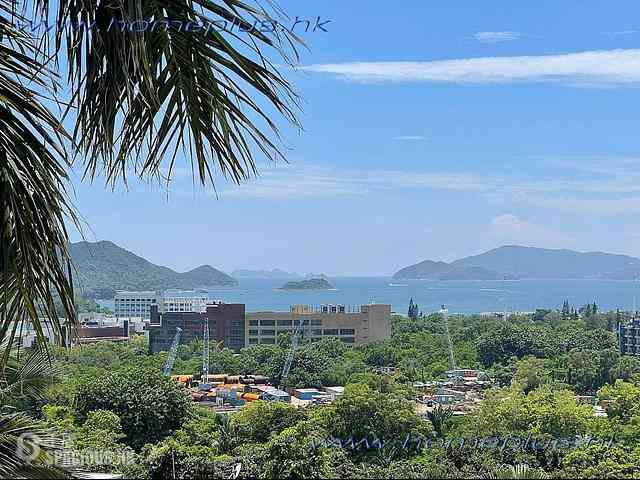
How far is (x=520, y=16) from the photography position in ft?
121

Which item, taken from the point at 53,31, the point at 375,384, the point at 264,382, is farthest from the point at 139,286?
the point at 53,31

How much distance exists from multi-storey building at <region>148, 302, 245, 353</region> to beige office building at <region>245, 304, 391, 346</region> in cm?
30

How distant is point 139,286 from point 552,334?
2085 cm

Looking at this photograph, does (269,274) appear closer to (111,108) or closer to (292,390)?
(292,390)

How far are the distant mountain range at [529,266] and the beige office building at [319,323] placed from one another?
3830 cm

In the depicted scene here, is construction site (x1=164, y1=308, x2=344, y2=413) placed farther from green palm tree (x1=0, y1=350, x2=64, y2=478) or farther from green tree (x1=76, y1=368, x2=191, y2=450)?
green palm tree (x1=0, y1=350, x2=64, y2=478)

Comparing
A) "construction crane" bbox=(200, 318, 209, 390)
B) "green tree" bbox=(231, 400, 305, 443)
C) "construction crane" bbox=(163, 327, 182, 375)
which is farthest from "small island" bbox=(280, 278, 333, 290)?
"green tree" bbox=(231, 400, 305, 443)

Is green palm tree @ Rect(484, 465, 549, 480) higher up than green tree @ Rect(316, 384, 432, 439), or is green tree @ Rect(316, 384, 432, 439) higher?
green palm tree @ Rect(484, 465, 549, 480)

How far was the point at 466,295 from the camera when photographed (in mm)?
52812

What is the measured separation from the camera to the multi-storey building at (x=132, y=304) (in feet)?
→ 98.8

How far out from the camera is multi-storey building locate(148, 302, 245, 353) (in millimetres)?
20781

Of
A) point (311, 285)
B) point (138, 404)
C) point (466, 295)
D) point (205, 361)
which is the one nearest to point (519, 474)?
point (138, 404)

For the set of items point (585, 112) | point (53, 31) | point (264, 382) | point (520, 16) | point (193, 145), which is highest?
point (520, 16)

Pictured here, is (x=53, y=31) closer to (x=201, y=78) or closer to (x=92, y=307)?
(x=201, y=78)
